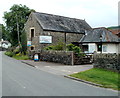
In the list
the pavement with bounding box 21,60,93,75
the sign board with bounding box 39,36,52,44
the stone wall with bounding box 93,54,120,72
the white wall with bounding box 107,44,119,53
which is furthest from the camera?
the sign board with bounding box 39,36,52,44

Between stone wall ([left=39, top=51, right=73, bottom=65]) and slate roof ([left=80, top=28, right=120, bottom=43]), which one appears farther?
slate roof ([left=80, top=28, right=120, bottom=43])

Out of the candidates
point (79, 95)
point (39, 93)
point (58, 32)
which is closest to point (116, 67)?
point (79, 95)

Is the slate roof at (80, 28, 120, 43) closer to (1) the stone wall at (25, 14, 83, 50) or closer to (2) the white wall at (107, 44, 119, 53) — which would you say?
(2) the white wall at (107, 44, 119, 53)

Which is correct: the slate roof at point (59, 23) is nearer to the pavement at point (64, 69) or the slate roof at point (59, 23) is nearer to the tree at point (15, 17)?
the pavement at point (64, 69)

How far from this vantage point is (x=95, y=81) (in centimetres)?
970

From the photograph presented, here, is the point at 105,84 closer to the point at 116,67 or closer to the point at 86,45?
the point at 116,67

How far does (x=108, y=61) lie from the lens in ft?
42.3

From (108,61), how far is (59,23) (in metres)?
21.1

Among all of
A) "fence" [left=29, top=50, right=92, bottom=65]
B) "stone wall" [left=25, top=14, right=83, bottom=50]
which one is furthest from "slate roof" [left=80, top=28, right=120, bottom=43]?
"fence" [left=29, top=50, right=92, bottom=65]

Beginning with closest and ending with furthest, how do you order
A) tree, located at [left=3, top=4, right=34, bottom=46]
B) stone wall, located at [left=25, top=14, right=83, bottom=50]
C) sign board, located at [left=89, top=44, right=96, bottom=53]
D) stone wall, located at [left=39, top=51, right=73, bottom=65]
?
stone wall, located at [left=39, top=51, right=73, bottom=65]
sign board, located at [left=89, top=44, right=96, bottom=53]
stone wall, located at [left=25, top=14, right=83, bottom=50]
tree, located at [left=3, top=4, right=34, bottom=46]

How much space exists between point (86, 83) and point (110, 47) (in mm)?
18285

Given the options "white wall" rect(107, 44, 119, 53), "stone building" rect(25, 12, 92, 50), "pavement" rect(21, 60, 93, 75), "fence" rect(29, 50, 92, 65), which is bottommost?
"pavement" rect(21, 60, 93, 75)

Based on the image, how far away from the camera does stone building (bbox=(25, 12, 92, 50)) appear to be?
29.2 metres

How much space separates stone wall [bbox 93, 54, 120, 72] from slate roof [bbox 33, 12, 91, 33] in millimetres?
16374
